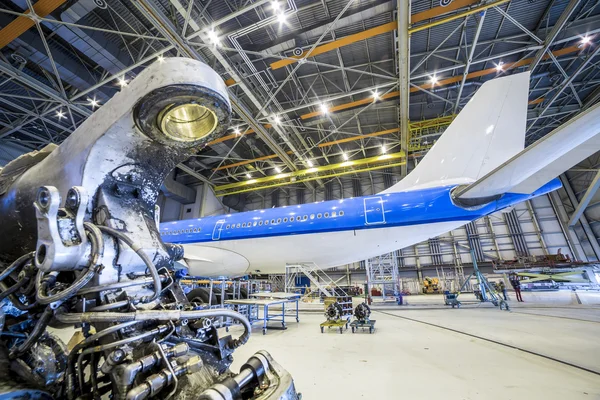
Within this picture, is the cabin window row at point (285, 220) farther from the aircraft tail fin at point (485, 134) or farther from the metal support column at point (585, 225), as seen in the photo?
the metal support column at point (585, 225)

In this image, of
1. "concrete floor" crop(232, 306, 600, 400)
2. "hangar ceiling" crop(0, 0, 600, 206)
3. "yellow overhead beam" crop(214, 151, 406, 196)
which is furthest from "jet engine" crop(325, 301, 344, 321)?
"yellow overhead beam" crop(214, 151, 406, 196)

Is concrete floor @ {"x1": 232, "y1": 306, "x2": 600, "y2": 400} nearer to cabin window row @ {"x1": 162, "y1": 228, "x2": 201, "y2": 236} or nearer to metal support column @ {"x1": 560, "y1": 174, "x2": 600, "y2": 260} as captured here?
cabin window row @ {"x1": 162, "y1": 228, "x2": 201, "y2": 236}

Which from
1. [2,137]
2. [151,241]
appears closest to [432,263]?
[151,241]

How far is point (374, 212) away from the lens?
572cm

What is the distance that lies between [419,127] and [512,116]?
705 cm

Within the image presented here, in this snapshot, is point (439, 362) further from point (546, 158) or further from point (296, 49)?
point (296, 49)

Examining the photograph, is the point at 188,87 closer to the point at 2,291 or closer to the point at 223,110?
the point at 223,110

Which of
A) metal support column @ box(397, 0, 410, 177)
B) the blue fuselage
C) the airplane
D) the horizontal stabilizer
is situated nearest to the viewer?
the horizontal stabilizer

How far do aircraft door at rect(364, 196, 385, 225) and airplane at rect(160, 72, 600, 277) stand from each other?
2cm

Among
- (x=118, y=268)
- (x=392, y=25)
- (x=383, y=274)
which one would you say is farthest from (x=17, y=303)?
(x=383, y=274)

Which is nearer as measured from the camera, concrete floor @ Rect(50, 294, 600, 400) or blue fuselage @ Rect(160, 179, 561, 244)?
concrete floor @ Rect(50, 294, 600, 400)

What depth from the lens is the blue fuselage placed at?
5070mm

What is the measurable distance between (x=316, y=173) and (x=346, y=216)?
1075 cm

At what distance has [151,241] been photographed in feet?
3.92
